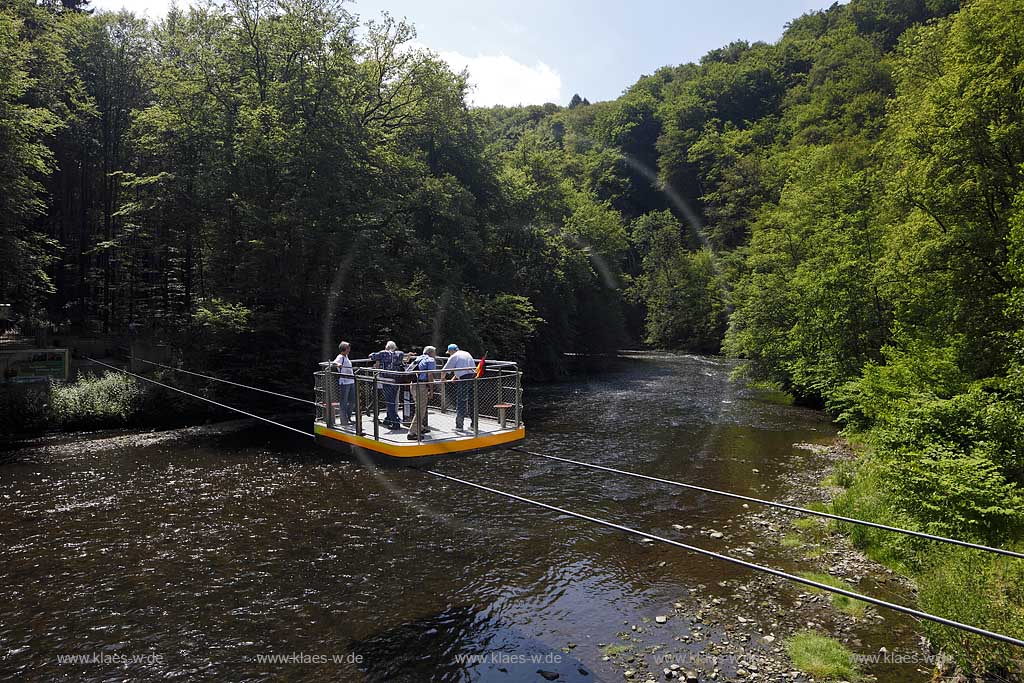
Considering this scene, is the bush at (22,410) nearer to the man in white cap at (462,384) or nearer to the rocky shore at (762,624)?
the man in white cap at (462,384)

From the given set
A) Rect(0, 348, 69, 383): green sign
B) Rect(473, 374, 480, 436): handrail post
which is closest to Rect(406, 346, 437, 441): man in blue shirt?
Rect(473, 374, 480, 436): handrail post

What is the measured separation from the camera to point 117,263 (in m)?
43.7

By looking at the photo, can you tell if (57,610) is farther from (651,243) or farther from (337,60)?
(651,243)

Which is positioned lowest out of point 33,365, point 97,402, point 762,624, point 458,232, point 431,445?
point 762,624

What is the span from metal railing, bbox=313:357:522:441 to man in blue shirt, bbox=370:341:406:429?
2cm

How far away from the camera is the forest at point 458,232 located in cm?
1577

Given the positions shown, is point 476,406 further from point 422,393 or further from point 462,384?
point 422,393

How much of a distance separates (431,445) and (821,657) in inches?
289

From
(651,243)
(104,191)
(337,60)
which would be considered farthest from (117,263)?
(651,243)

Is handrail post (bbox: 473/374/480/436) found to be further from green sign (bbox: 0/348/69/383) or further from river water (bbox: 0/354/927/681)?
green sign (bbox: 0/348/69/383)

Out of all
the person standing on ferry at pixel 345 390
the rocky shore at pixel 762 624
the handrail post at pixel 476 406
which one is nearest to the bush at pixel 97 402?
the person standing on ferry at pixel 345 390

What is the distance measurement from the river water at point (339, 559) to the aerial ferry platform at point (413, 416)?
302 centimetres

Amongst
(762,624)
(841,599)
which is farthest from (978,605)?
(762,624)

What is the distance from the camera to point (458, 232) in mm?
41250
